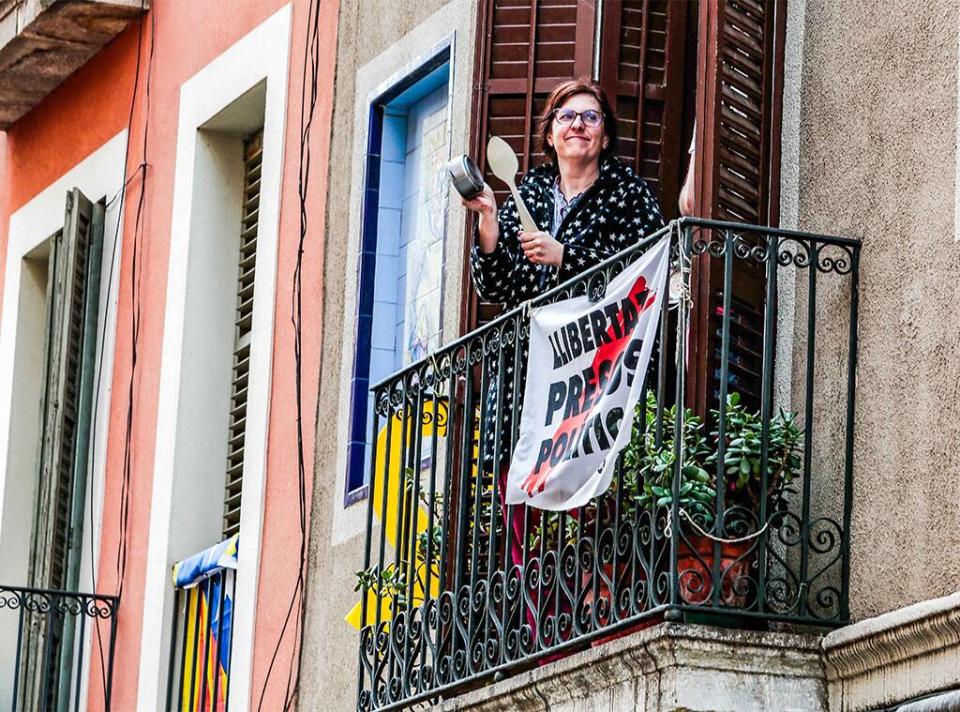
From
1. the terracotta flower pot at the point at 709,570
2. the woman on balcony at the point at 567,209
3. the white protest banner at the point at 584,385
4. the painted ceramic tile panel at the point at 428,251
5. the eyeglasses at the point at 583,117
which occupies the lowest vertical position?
the terracotta flower pot at the point at 709,570

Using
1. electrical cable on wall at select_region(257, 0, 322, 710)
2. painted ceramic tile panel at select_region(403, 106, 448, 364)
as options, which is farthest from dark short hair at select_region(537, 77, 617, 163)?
electrical cable on wall at select_region(257, 0, 322, 710)

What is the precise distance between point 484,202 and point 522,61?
146 centimetres

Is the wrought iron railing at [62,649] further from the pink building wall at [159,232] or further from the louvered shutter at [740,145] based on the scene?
the louvered shutter at [740,145]

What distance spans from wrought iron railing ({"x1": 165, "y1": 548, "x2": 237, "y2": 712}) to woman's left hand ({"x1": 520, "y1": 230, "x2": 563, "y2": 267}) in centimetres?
407

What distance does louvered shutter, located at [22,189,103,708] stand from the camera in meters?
15.9

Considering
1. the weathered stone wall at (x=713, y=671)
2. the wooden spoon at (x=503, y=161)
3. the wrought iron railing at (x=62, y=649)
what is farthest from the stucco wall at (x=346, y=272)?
the weathered stone wall at (x=713, y=671)

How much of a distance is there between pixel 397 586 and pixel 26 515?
21.6ft

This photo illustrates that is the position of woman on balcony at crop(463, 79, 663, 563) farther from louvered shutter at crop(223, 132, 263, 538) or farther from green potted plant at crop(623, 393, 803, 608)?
louvered shutter at crop(223, 132, 263, 538)

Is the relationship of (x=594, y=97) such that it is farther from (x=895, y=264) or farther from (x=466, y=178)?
(x=895, y=264)

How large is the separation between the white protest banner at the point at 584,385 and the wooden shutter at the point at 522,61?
6.20ft

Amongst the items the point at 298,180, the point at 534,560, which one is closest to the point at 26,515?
the point at 298,180

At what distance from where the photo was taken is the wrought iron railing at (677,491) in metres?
9.09

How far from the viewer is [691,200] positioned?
10.1m

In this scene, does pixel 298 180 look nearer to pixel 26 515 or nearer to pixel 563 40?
pixel 563 40
